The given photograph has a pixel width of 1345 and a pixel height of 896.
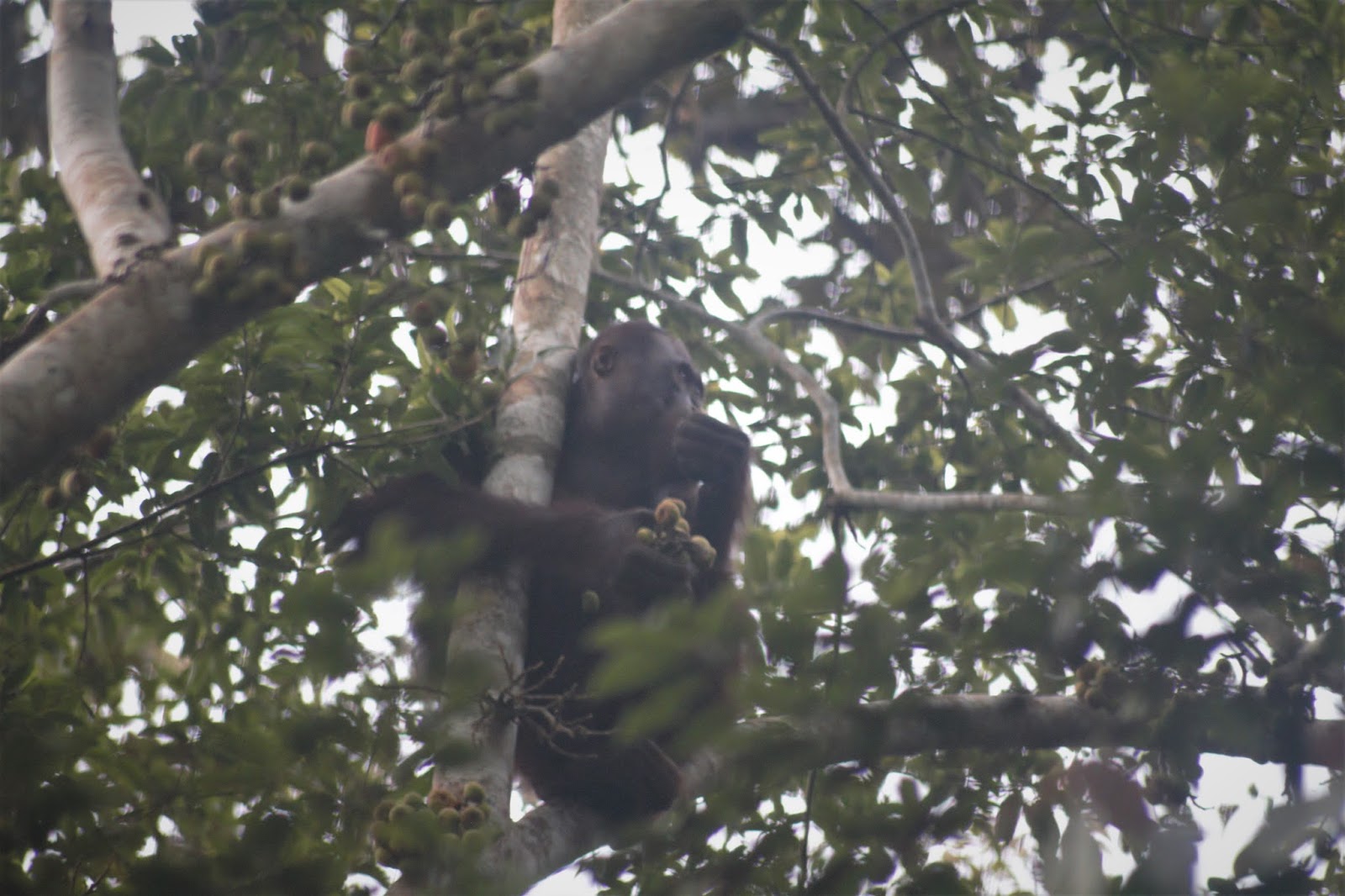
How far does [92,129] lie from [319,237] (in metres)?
1.01

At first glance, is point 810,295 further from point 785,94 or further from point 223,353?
point 223,353

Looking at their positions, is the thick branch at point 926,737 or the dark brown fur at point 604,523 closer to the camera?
the thick branch at point 926,737

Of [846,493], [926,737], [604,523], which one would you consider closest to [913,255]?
[846,493]

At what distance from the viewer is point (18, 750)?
2.29 m

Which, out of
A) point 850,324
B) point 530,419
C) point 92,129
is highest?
point 92,129

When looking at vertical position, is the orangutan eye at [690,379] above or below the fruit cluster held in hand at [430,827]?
above

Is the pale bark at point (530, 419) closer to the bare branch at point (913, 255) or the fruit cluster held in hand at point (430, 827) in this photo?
the fruit cluster held in hand at point (430, 827)

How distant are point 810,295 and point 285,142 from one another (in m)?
4.70

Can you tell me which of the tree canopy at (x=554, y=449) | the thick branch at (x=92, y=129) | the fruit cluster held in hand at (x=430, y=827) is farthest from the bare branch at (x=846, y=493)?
the thick branch at (x=92, y=129)

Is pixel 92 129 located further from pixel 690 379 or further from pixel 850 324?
pixel 690 379

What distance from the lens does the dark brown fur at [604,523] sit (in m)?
4.00

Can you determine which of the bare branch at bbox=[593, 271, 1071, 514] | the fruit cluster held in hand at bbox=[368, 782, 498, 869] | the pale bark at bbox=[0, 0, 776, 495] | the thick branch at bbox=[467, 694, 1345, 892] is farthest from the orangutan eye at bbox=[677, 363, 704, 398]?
the fruit cluster held in hand at bbox=[368, 782, 498, 869]

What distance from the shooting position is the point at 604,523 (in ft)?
14.5

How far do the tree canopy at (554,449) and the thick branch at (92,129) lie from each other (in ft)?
0.05
